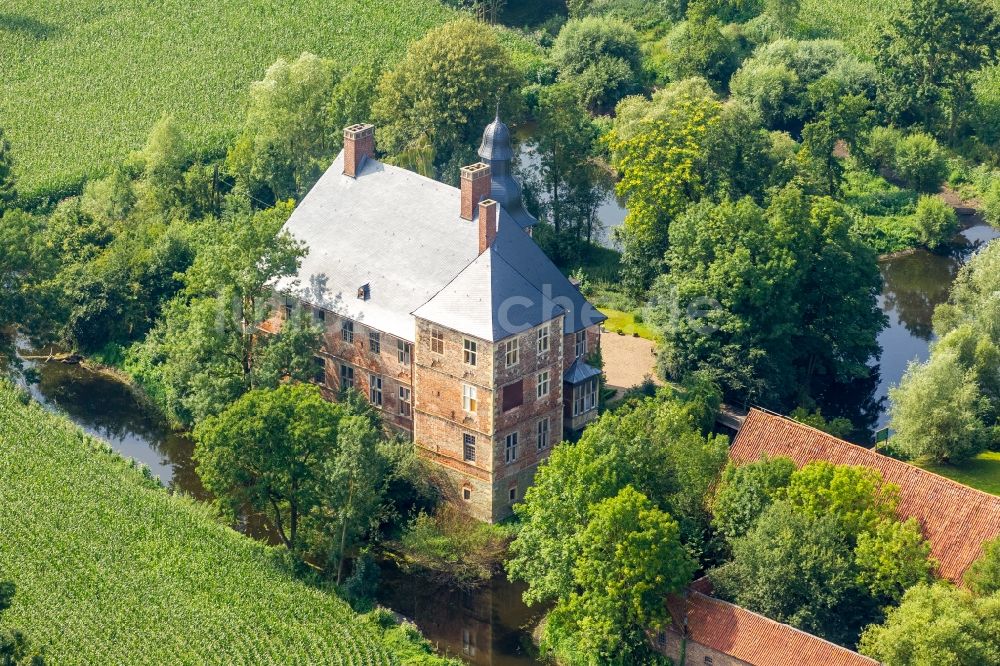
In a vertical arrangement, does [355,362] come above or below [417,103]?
below

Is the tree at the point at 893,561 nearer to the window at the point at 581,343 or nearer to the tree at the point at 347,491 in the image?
the window at the point at 581,343

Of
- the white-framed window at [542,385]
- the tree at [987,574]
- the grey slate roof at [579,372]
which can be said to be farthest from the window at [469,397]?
the tree at [987,574]

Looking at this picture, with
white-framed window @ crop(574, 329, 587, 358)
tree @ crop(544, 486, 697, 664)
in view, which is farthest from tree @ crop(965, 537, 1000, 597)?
white-framed window @ crop(574, 329, 587, 358)

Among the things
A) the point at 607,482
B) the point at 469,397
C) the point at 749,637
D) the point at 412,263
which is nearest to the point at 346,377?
the point at 412,263

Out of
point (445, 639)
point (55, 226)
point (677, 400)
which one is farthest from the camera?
point (55, 226)

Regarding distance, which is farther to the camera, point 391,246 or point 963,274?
point 963,274

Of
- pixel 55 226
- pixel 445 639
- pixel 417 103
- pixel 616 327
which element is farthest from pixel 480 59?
pixel 445 639

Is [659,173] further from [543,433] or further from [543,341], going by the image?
[543,433]

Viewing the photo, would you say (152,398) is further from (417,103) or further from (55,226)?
(417,103)
